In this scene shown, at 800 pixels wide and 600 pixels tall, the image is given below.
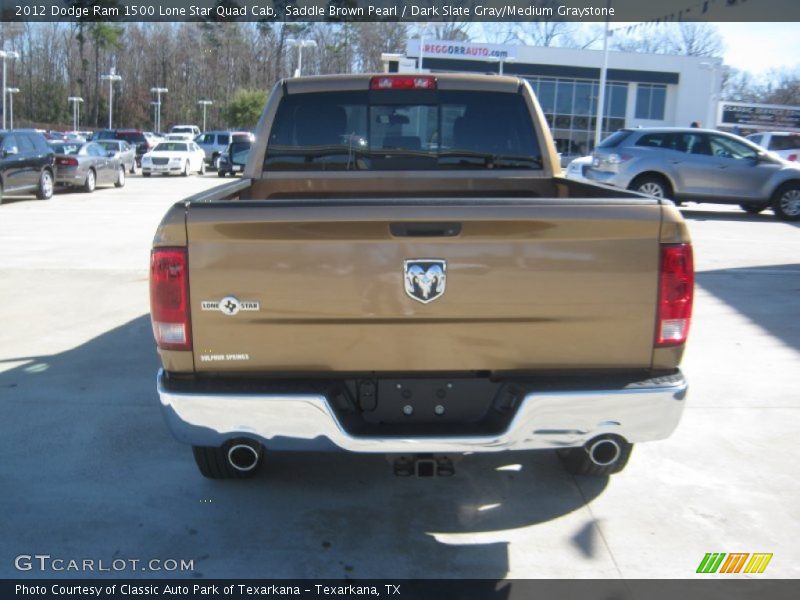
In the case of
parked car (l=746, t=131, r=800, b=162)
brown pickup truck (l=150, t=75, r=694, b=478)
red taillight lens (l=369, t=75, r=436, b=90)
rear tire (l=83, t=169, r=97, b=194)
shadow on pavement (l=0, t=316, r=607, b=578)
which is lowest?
rear tire (l=83, t=169, r=97, b=194)

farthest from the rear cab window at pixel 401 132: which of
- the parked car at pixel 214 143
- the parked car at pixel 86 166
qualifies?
the parked car at pixel 214 143

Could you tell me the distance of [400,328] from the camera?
3449mm

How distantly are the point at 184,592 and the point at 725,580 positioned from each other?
2.32 meters

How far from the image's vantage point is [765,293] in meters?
9.86

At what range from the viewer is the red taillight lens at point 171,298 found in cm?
340

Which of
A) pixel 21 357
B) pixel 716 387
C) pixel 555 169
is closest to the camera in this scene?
pixel 555 169

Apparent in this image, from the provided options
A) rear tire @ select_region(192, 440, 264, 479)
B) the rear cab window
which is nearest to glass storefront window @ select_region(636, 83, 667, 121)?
the rear cab window

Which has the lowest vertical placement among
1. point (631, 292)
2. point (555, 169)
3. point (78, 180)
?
point (78, 180)

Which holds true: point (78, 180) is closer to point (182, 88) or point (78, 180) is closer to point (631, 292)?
point (631, 292)

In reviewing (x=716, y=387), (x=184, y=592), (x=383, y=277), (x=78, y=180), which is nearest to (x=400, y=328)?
(x=383, y=277)

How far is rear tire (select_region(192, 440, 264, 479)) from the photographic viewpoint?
432 centimetres

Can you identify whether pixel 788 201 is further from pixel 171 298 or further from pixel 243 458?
pixel 171 298

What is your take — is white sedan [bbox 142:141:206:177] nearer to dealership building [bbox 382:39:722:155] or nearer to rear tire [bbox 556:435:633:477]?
dealership building [bbox 382:39:722:155]

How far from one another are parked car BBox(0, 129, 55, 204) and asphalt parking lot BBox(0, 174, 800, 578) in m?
13.5
